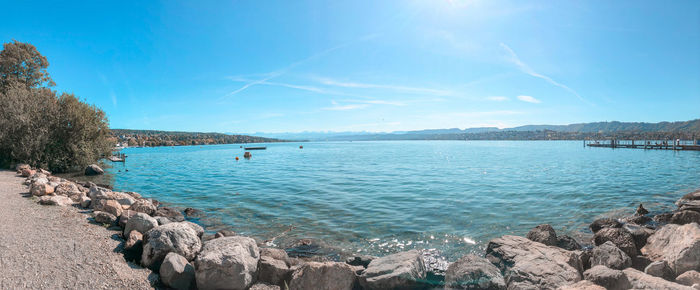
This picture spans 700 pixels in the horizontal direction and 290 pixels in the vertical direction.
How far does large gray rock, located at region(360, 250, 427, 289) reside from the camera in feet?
18.7

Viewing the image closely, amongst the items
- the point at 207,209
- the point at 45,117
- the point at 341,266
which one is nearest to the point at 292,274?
the point at 341,266

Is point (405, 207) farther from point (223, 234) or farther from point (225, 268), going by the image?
point (225, 268)

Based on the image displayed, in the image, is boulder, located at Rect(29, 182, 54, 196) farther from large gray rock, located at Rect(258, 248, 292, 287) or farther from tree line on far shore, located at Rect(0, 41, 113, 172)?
tree line on far shore, located at Rect(0, 41, 113, 172)

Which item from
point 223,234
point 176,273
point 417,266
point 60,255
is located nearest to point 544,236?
point 417,266

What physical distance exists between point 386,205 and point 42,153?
2979 cm

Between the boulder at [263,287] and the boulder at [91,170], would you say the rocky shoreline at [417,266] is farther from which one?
the boulder at [91,170]

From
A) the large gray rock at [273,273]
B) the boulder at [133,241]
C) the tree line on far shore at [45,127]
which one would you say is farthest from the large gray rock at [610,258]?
the tree line on far shore at [45,127]

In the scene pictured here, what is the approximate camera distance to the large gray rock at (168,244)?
6.37 metres

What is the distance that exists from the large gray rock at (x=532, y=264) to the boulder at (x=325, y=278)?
10.1 ft

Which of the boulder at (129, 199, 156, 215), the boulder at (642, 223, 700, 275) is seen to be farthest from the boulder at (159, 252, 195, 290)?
the boulder at (642, 223, 700, 275)

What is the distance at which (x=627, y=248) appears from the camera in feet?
25.5

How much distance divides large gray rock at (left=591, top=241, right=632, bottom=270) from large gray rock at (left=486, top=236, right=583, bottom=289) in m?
0.39

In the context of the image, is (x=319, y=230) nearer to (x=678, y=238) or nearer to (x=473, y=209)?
(x=473, y=209)

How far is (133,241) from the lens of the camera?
7.02 metres
